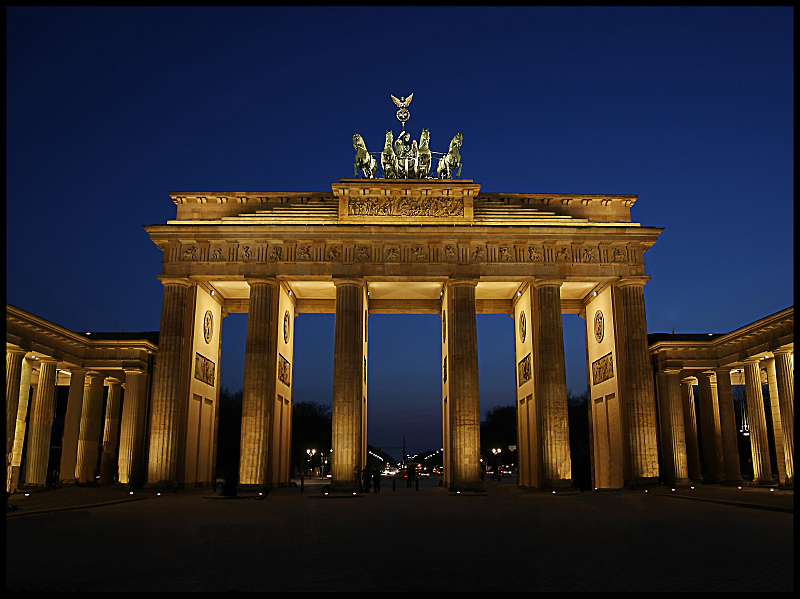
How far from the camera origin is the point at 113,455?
46.3 m

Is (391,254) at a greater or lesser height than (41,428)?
greater

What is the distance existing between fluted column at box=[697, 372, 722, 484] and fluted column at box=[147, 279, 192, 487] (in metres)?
31.5

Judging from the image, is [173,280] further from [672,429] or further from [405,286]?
Result: [672,429]

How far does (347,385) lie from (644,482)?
16.1 metres

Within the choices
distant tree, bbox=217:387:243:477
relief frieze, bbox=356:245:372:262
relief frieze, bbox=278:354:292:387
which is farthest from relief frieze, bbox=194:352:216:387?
distant tree, bbox=217:387:243:477

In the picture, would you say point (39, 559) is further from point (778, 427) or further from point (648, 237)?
point (778, 427)

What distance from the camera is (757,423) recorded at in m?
38.9

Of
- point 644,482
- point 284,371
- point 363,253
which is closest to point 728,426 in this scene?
point 644,482

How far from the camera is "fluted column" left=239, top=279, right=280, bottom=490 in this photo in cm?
3497

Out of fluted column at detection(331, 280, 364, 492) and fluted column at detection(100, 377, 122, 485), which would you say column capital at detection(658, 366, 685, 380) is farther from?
fluted column at detection(100, 377, 122, 485)

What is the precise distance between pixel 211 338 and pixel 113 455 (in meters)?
12.5

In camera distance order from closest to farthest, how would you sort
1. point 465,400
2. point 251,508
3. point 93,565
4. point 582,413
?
point 93,565 < point 251,508 < point 465,400 < point 582,413

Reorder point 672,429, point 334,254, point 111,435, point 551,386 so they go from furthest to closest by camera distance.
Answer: point 111,435 < point 672,429 < point 334,254 < point 551,386

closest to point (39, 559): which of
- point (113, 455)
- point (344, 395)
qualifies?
point (344, 395)
